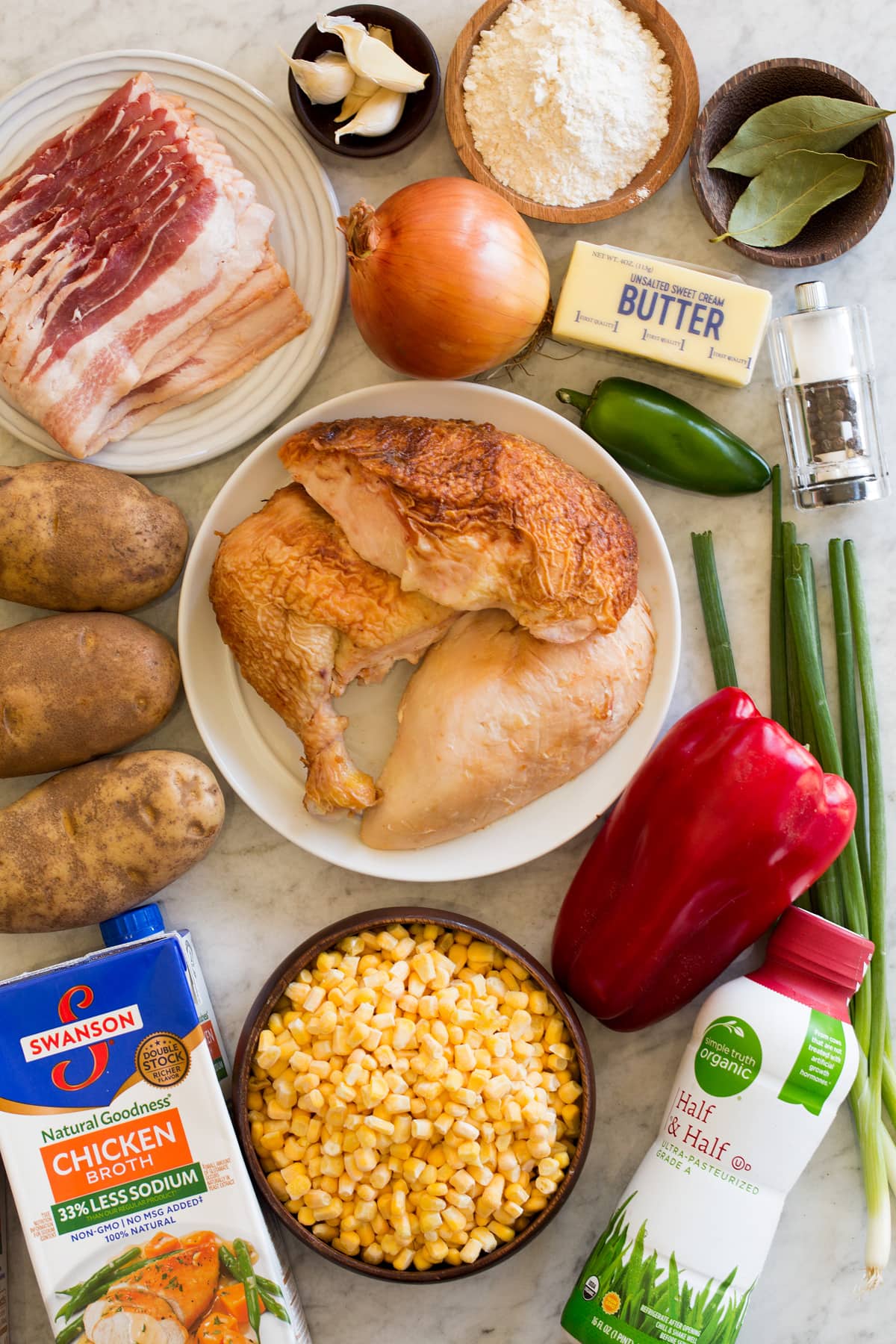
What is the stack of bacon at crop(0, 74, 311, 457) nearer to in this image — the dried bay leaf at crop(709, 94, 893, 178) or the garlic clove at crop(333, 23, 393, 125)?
the garlic clove at crop(333, 23, 393, 125)

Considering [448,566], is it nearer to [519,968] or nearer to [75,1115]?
[519,968]

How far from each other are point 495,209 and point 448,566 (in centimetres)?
60

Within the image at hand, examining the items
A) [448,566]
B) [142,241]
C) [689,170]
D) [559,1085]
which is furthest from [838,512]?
[142,241]

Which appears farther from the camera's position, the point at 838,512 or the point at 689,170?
the point at 838,512

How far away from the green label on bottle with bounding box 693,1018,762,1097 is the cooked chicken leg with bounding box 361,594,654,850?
1.55 feet

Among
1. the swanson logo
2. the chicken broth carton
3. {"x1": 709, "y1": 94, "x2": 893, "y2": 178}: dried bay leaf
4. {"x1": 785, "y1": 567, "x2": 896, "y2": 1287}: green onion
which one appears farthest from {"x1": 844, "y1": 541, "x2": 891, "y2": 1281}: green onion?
the swanson logo

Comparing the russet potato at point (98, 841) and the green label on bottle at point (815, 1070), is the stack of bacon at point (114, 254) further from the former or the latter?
the green label on bottle at point (815, 1070)

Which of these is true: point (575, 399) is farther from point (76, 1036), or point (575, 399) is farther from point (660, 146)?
point (76, 1036)

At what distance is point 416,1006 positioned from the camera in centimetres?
161

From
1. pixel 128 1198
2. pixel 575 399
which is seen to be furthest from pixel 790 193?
pixel 128 1198

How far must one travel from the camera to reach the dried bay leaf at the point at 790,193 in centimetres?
162

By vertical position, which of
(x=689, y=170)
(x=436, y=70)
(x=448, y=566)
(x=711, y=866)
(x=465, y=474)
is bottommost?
(x=711, y=866)

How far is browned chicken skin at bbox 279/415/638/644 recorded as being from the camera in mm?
1465

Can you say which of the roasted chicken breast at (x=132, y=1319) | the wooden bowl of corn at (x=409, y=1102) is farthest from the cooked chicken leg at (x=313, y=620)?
the roasted chicken breast at (x=132, y=1319)
